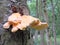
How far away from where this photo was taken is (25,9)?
641 millimetres

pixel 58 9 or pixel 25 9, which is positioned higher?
pixel 25 9

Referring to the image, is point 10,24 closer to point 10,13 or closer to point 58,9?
point 10,13

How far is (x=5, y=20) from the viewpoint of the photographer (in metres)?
0.62

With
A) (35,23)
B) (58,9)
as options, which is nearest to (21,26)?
(35,23)

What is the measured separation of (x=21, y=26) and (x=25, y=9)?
11 centimetres

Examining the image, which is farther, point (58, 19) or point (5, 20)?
point (58, 19)

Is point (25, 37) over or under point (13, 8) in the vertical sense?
under

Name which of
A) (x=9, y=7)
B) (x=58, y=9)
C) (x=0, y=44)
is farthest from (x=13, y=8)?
(x=58, y=9)

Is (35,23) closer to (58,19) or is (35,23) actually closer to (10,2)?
(10,2)

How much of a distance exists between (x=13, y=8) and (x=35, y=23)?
10 centimetres

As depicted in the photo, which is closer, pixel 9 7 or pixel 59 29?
pixel 9 7

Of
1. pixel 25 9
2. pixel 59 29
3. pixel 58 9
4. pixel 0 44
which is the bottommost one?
pixel 59 29

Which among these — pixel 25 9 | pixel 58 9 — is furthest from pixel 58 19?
pixel 25 9

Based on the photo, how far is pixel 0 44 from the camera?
60cm
